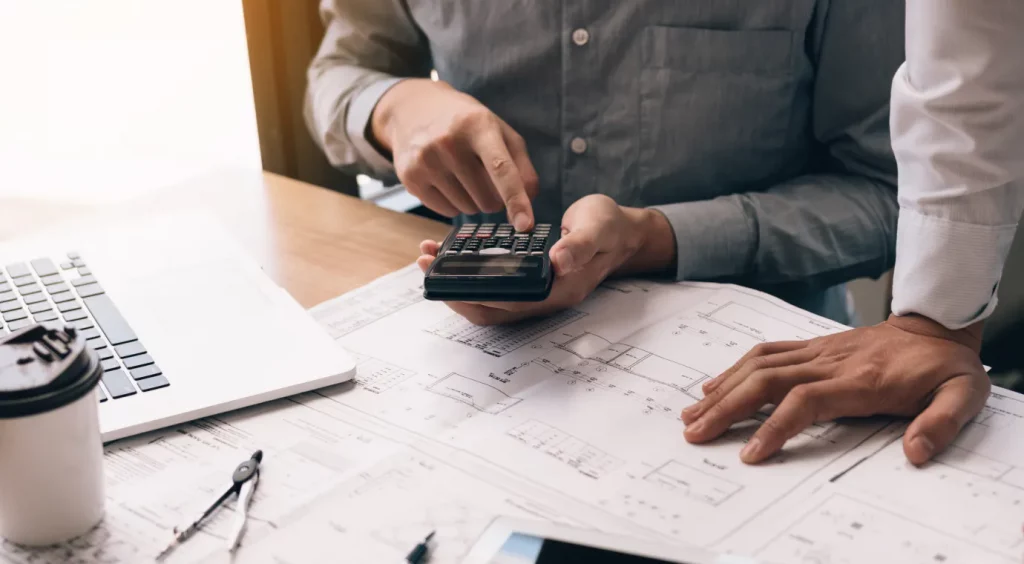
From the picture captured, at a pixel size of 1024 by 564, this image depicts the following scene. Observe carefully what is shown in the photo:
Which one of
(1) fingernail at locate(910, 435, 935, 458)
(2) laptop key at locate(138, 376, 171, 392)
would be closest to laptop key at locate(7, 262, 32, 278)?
(2) laptop key at locate(138, 376, 171, 392)

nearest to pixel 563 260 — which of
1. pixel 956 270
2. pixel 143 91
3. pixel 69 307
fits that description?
pixel 956 270

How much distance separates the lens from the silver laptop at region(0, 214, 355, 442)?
60cm

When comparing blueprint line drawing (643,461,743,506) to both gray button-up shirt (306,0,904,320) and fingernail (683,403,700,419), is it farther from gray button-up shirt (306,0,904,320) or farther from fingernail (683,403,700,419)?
gray button-up shirt (306,0,904,320)

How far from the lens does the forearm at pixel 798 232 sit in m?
0.81

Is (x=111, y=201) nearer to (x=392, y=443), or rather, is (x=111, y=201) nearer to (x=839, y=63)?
(x=392, y=443)

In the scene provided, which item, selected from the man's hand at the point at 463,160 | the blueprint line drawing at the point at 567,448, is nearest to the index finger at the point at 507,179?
the man's hand at the point at 463,160

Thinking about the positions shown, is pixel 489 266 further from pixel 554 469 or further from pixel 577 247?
pixel 554 469

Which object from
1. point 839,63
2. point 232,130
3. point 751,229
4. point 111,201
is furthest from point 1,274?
point 839,63

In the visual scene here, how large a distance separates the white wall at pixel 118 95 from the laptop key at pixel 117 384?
0.49m

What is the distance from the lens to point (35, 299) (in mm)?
714

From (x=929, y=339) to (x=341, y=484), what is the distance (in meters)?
0.38

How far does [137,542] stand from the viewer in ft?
1.58

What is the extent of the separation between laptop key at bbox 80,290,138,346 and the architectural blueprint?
0.11 meters

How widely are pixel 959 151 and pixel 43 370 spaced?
0.54m
